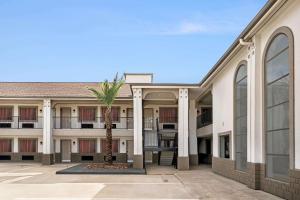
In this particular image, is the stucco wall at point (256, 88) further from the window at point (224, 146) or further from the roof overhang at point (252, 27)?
the window at point (224, 146)

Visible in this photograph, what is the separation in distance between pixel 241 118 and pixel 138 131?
36.1 feet

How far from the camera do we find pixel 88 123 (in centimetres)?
3956

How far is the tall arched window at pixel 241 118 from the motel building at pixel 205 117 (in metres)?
0.04

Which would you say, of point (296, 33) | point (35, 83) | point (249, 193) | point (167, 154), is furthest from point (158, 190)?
point (35, 83)

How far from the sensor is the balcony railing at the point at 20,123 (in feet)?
129

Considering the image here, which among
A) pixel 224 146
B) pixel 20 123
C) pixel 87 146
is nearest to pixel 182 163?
pixel 224 146

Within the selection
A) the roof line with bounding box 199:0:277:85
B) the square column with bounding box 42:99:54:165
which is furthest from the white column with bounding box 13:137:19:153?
the roof line with bounding box 199:0:277:85

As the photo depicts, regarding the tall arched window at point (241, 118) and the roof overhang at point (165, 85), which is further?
the roof overhang at point (165, 85)

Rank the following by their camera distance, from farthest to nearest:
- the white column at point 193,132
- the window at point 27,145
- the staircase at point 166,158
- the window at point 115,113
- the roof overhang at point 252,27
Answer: the window at point 115,113 < the window at point 27,145 < the staircase at point 166,158 < the white column at point 193,132 < the roof overhang at point 252,27

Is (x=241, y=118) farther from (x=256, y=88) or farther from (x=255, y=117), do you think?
(x=256, y=88)

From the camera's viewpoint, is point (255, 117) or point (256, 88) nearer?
point (255, 117)

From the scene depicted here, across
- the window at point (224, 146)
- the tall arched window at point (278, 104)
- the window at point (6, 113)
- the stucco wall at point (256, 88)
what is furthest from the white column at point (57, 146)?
the tall arched window at point (278, 104)

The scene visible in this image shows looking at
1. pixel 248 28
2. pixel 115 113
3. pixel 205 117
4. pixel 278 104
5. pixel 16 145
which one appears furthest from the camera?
pixel 115 113

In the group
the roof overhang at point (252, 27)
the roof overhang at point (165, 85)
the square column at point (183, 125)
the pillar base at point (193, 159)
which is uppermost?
the roof overhang at point (252, 27)
